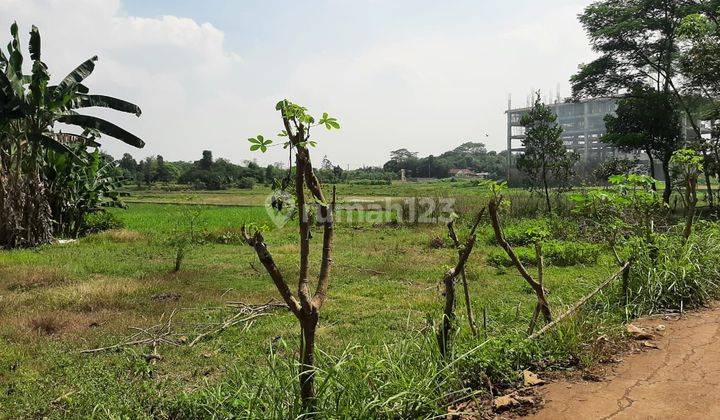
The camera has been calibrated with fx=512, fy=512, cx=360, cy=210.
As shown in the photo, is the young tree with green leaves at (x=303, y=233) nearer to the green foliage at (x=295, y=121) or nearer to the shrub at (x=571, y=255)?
the green foliage at (x=295, y=121)

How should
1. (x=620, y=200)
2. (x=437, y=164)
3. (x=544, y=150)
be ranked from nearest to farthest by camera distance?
(x=620, y=200) → (x=544, y=150) → (x=437, y=164)

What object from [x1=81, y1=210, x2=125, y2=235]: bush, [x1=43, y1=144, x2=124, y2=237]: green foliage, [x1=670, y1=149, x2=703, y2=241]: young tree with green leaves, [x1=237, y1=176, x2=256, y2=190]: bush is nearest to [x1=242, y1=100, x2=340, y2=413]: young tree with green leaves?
[x1=670, y1=149, x2=703, y2=241]: young tree with green leaves

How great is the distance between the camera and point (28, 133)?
469 inches

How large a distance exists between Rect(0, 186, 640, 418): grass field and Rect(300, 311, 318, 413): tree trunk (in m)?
0.11

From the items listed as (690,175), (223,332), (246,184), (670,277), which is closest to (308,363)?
(223,332)

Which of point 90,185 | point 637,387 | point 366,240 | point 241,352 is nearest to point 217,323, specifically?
point 241,352

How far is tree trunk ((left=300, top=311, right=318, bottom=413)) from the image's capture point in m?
2.38

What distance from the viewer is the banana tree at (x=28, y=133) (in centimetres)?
1148

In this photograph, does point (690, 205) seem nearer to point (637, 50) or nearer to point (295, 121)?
point (295, 121)

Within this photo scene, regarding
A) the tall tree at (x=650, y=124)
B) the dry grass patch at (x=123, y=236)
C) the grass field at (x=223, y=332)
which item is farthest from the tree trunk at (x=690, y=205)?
the tall tree at (x=650, y=124)

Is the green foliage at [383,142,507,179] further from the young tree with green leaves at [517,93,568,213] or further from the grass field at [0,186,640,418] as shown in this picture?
the grass field at [0,186,640,418]

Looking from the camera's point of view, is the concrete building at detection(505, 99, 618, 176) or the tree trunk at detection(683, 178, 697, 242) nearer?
the tree trunk at detection(683, 178, 697, 242)

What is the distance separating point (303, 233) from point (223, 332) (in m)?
3.12

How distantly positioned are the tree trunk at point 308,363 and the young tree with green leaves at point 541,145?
1641 centimetres
